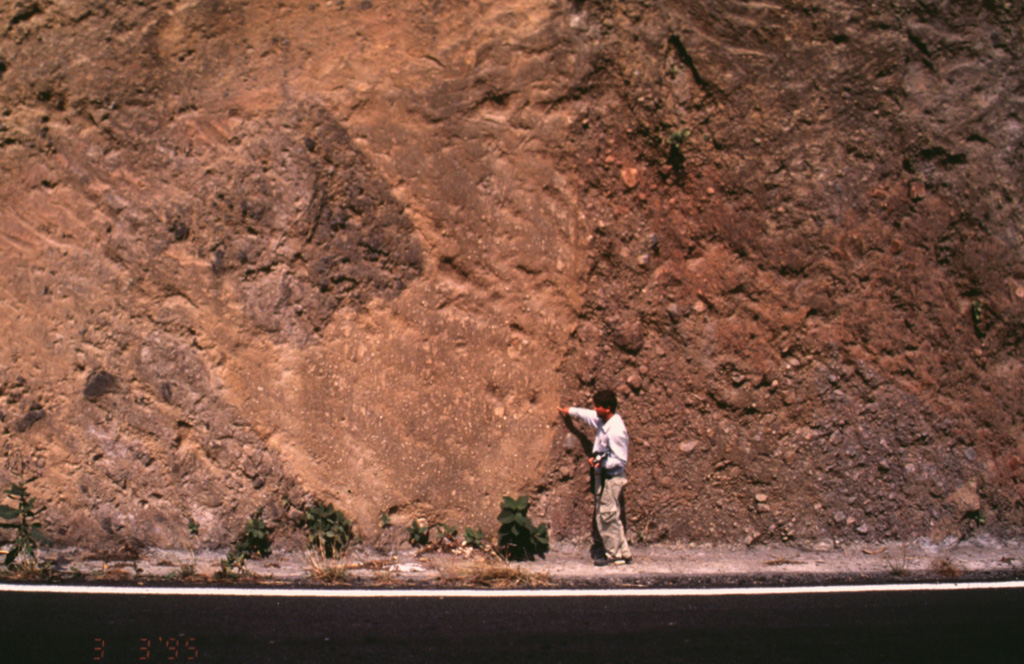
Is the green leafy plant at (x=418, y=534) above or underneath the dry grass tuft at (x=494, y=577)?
above

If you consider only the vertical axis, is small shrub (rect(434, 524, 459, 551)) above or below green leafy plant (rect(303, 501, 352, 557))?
below

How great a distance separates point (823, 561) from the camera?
265 inches

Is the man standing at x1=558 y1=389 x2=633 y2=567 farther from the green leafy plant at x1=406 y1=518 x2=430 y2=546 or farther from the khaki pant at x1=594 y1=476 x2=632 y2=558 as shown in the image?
the green leafy plant at x1=406 y1=518 x2=430 y2=546

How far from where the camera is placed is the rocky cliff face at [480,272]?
6.77 metres

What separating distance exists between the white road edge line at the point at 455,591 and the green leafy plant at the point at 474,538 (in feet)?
3.37

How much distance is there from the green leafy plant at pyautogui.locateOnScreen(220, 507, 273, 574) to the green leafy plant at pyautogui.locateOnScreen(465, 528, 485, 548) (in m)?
1.66

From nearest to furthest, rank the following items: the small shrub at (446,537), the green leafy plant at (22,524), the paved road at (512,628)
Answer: the paved road at (512,628), the green leafy plant at (22,524), the small shrub at (446,537)

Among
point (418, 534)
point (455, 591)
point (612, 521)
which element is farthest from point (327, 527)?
point (612, 521)

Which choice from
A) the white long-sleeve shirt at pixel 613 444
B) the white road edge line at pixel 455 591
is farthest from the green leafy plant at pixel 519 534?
the white road edge line at pixel 455 591

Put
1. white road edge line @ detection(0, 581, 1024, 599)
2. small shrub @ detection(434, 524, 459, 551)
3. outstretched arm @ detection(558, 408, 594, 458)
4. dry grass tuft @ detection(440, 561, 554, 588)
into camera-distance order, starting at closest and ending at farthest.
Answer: white road edge line @ detection(0, 581, 1024, 599) → dry grass tuft @ detection(440, 561, 554, 588) → small shrub @ detection(434, 524, 459, 551) → outstretched arm @ detection(558, 408, 594, 458)

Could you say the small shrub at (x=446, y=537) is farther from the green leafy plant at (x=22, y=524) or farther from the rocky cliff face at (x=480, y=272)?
the green leafy plant at (x=22, y=524)

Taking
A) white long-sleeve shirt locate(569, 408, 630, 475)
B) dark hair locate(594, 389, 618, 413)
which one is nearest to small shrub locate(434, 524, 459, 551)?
white long-sleeve shirt locate(569, 408, 630, 475)

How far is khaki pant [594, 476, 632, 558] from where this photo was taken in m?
6.53

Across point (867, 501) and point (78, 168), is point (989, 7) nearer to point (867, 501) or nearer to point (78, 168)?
point (867, 501)
